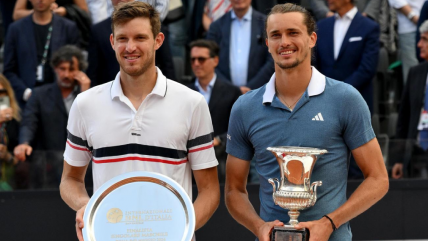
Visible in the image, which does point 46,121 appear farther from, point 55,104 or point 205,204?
point 205,204

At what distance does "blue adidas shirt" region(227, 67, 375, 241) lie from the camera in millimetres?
3090

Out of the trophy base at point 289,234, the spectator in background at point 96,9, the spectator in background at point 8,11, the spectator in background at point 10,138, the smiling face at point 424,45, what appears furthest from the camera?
the spectator in background at point 8,11

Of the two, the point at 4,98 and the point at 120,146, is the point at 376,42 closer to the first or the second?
the point at 4,98

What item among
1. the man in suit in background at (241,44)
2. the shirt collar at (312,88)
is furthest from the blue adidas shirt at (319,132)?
the man in suit in background at (241,44)

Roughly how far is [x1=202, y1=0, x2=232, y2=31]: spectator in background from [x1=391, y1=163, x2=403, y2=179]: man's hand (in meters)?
2.36

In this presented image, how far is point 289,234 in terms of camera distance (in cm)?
288

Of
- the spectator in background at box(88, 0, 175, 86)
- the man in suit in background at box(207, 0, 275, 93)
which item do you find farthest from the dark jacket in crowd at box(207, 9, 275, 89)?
the spectator in background at box(88, 0, 175, 86)

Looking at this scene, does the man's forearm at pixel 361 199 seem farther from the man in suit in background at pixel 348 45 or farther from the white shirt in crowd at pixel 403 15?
the white shirt in crowd at pixel 403 15

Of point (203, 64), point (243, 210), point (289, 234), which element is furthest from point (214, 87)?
point (289, 234)

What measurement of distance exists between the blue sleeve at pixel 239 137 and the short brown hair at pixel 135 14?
50 cm

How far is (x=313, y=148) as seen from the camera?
117 inches

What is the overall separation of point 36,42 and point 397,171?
3306 mm

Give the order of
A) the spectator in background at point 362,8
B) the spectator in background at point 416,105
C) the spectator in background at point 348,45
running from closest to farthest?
the spectator in background at point 416,105 → the spectator in background at point 348,45 → the spectator in background at point 362,8

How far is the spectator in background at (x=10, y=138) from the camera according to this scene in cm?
550
